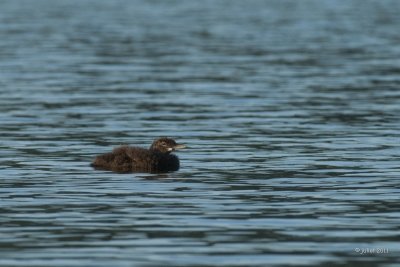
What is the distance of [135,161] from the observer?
2006 cm

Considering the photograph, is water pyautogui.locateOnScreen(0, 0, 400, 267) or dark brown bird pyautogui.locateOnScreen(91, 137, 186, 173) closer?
water pyautogui.locateOnScreen(0, 0, 400, 267)

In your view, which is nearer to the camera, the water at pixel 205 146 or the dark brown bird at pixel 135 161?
the water at pixel 205 146

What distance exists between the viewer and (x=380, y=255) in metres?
13.3

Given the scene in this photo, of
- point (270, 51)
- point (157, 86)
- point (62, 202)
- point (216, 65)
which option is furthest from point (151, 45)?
point (62, 202)

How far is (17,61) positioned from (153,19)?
2437 centimetres

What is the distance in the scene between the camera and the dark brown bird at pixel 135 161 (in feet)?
65.4

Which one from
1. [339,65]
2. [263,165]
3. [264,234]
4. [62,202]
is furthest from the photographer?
[339,65]

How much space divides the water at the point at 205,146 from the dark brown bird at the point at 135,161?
0.28m

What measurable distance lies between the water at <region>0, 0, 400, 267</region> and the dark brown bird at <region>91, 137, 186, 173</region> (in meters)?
0.28

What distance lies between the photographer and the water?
552 inches

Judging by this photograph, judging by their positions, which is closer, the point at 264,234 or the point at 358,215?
the point at 264,234

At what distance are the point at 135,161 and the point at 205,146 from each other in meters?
2.92

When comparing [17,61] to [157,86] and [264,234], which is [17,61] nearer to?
[157,86]

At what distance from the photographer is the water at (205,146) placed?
552 inches
